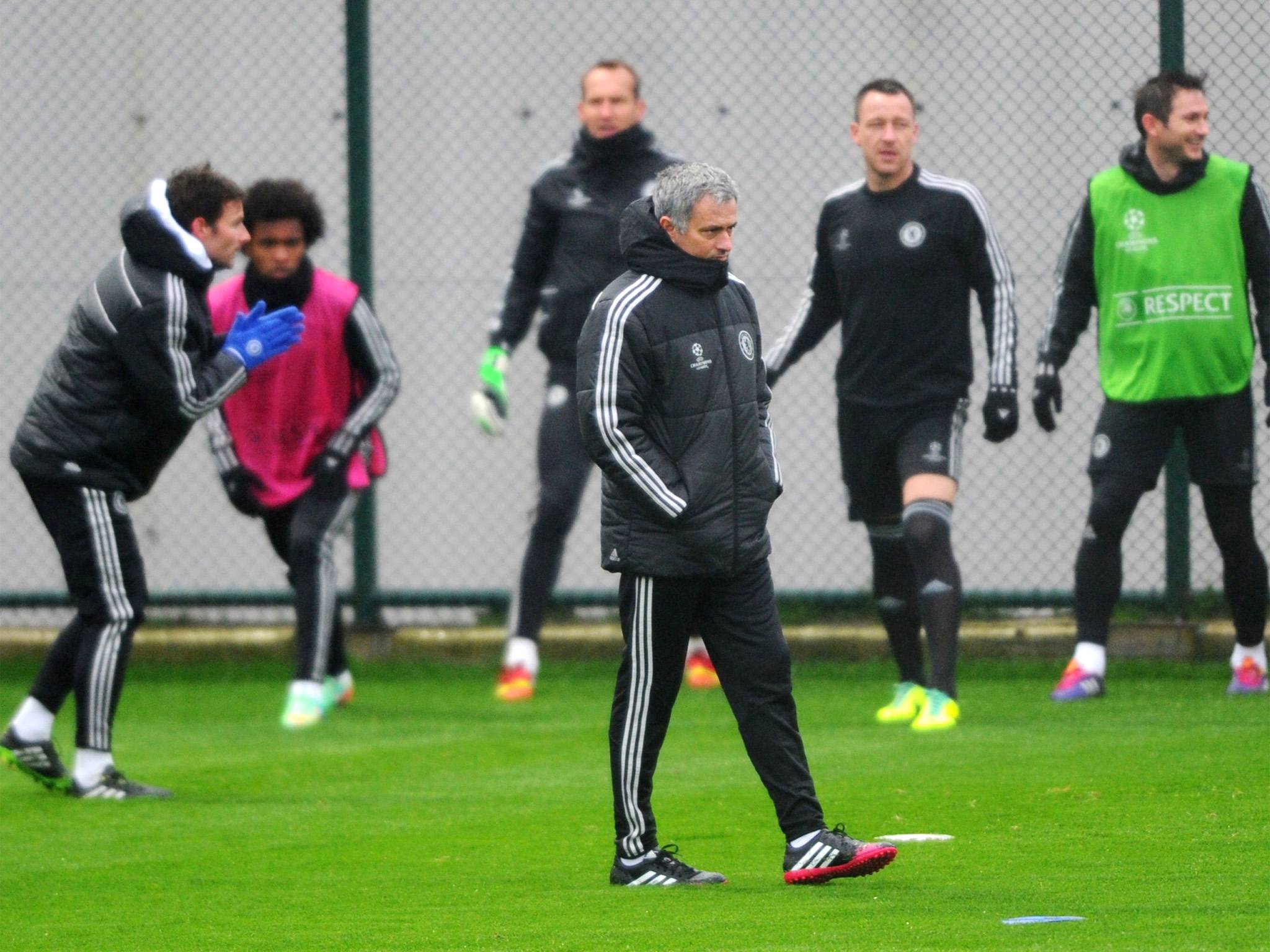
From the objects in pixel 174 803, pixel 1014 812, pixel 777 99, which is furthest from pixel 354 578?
pixel 1014 812

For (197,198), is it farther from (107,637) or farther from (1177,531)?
(1177,531)

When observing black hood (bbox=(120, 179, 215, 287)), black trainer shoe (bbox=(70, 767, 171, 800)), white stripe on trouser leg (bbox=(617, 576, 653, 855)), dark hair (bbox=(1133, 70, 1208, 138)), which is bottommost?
black trainer shoe (bbox=(70, 767, 171, 800))

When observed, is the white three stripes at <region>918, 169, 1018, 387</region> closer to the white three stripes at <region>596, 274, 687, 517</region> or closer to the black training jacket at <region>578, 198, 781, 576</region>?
the black training jacket at <region>578, 198, 781, 576</region>

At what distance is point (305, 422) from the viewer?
331 inches

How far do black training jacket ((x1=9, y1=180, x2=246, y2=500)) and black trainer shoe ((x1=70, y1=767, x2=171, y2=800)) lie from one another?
0.88 metres

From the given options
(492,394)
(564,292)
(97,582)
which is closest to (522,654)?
(492,394)

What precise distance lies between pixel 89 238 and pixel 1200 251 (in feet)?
17.9

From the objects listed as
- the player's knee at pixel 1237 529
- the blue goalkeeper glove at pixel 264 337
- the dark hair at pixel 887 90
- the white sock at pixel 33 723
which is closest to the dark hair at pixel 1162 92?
the dark hair at pixel 887 90

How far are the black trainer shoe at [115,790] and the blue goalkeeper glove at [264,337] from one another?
1.32 meters

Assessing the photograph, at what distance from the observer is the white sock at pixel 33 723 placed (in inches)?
271

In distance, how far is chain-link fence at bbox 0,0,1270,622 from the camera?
31.0ft

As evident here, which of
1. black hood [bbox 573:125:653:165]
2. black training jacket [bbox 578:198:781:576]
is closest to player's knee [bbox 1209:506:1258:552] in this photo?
black hood [bbox 573:125:653:165]

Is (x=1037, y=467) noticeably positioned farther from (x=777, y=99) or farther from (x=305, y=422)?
(x=305, y=422)

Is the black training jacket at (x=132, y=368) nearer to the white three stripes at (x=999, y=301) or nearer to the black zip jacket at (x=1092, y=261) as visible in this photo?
the white three stripes at (x=999, y=301)
